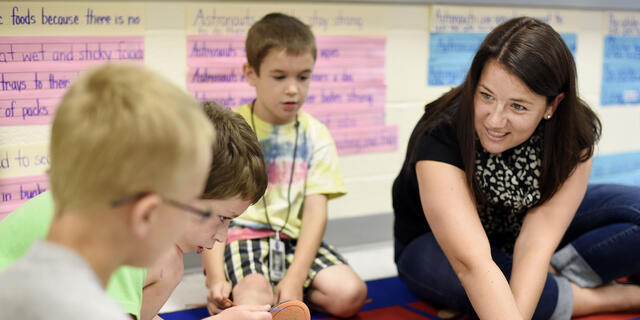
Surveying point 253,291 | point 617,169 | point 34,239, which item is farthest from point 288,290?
point 617,169

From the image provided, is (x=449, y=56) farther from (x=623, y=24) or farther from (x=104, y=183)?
(x=104, y=183)

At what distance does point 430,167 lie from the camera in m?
1.40

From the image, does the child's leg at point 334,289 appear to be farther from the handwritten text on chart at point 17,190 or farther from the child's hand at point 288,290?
the handwritten text on chart at point 17,190

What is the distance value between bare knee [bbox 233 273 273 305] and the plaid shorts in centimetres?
2

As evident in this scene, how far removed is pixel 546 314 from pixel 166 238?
106 cm

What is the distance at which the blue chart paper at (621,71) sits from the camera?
251cm

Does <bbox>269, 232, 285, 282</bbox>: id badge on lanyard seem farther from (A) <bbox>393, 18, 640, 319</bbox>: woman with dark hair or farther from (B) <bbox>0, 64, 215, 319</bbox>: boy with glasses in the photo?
(B) <bbox>0, 64, 215, 319</bbox>: boy with glasses

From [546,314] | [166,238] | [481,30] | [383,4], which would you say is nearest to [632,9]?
[481,30]

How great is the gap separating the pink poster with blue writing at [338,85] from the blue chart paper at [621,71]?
37.2 inches

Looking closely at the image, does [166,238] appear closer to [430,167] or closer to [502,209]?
[430,167]

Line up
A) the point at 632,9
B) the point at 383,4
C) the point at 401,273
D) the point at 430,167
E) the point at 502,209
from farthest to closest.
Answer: the point at 632,9, the point at 383,4, the point at 401,273, the point at 502,209, the point at 430,167

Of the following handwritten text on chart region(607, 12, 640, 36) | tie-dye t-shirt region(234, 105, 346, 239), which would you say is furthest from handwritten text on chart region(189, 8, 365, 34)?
handwritten text on chart region(607, 12, 640, 36)

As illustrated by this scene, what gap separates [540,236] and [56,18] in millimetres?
1221

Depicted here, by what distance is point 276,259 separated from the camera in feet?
5.25
